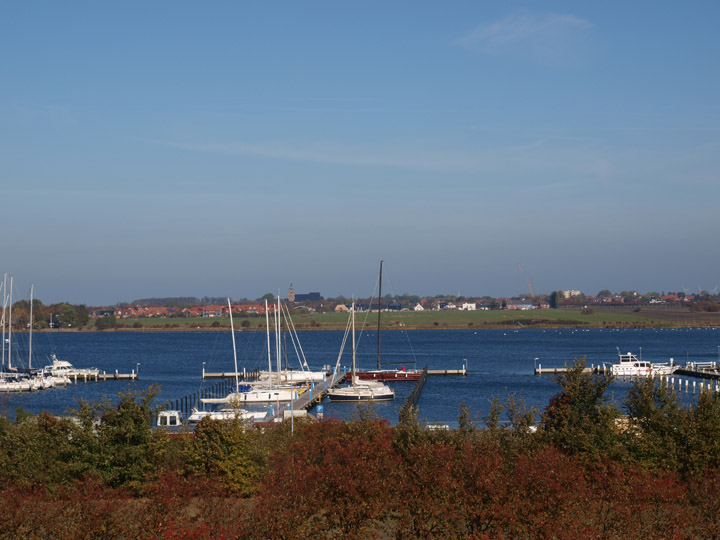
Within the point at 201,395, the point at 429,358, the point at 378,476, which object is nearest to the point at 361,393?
the point at 201,395

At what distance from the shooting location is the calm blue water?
68.1m

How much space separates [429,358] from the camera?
11506 centimetres

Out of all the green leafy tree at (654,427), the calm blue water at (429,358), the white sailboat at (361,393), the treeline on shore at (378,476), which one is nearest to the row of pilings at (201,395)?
the calm blue water at (429,358)

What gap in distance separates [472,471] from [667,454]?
9476 mm

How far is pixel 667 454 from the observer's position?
1081 inches

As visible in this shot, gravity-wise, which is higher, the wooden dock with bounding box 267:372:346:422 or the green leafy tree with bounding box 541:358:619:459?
the green leafy tree with bounding box 541:358:619:459

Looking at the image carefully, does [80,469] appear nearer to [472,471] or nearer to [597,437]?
[472,471]

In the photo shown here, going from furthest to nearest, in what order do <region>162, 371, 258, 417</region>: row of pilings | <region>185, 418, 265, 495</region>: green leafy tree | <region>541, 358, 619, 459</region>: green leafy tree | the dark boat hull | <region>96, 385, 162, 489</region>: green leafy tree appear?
the dark boat hull
<region>162, 371, 258, 417</region>: row of pilings
<region>541, 358, 619, 459</region>: green leafy tree
<region>96, 385, 162, 489</region>: green leafy tree
<region>185, 418, 265, 495</region>: green leafy tree

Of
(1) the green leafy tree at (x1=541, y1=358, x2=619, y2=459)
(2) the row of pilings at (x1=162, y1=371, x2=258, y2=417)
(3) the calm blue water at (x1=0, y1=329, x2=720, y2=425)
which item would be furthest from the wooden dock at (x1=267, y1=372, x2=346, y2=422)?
(1) the green leafy tree at (x1=541, y1=358, x2=619, y2=459)

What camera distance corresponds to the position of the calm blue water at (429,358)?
68062 mm

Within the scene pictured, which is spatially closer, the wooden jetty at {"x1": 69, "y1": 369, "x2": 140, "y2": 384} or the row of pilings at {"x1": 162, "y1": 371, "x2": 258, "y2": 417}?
the row of pilings at {"x1": 162, "y1": 371, "x2": 258, "y2": 417}

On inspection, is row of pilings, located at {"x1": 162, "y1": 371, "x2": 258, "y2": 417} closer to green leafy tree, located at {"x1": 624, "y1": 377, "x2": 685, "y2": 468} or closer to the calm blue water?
the calm blue water

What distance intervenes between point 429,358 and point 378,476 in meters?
94.3

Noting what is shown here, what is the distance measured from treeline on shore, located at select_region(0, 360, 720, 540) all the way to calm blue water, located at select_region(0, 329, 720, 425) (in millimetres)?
12941
